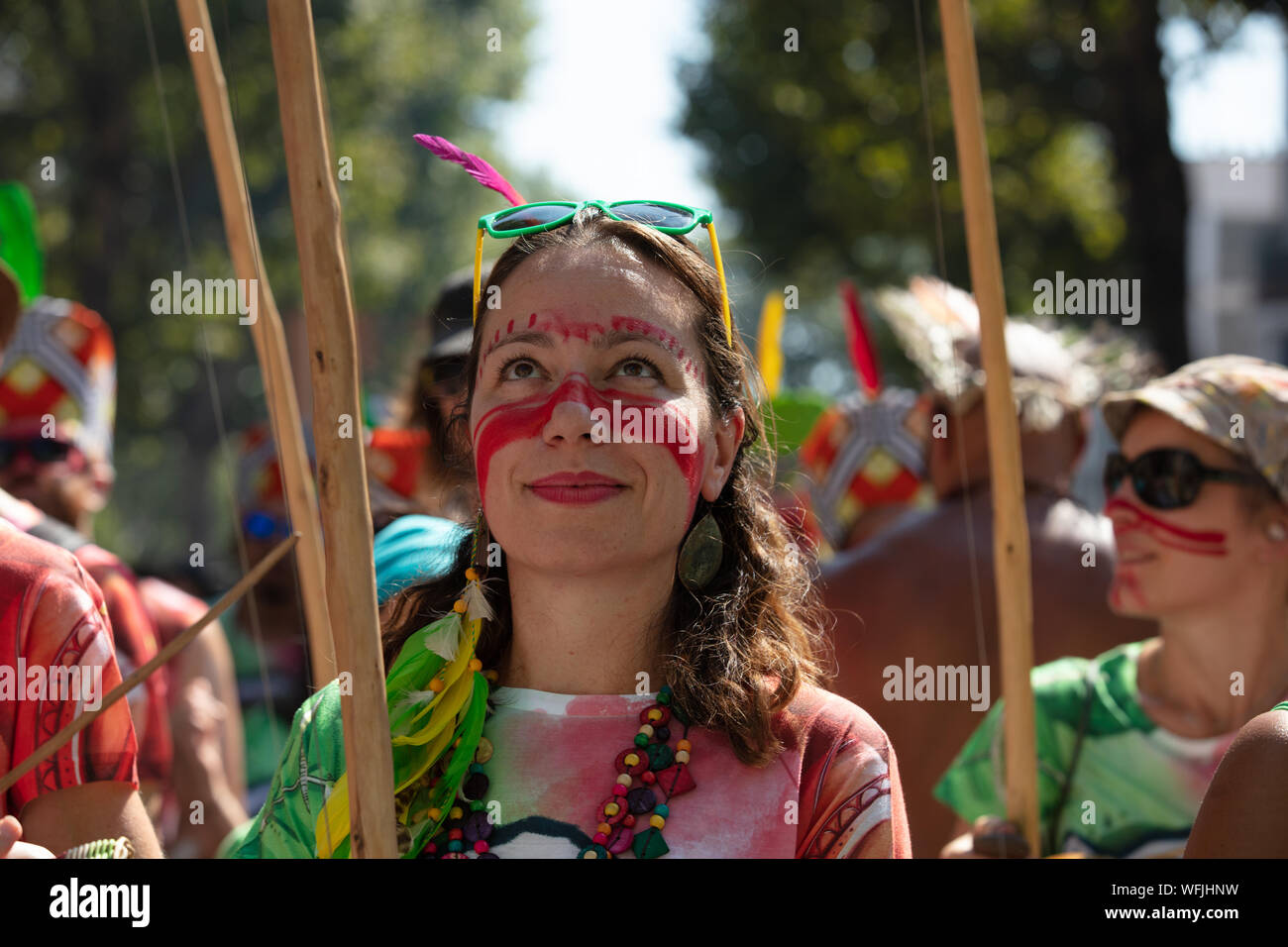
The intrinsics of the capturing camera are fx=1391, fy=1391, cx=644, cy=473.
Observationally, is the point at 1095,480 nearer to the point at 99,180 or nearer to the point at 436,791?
the point at 436,791

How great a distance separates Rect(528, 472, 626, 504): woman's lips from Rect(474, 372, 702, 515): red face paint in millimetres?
66

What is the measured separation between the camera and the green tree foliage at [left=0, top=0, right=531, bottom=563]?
51.6 ft

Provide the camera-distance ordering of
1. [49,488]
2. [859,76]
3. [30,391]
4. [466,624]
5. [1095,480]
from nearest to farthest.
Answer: [466,624]
[1095,480]
[49,488]
[30,391]
[859,76]

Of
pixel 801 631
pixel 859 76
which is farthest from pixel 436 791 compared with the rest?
pixel 859 76

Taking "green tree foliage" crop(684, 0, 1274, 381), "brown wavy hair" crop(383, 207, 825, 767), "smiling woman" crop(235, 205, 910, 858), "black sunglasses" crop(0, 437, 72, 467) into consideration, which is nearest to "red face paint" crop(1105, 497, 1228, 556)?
"brown wavy hair" crop(383, 207, 825, 767)

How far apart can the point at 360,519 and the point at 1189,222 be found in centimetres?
913

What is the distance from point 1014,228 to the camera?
13531mm

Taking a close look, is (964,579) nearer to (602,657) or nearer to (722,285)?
(722,285)

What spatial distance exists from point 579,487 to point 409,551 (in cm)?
95

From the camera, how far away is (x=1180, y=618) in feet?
9.70

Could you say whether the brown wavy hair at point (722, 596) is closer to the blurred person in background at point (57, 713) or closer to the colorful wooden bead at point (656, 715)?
the colorful wooden bead at point (656, 715)

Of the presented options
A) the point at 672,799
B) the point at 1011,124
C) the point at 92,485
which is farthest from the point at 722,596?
the point at 1011,124

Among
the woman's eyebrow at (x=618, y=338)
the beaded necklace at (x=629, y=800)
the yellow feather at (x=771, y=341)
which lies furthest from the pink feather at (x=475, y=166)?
the yellow feather at (x=771, y=341)

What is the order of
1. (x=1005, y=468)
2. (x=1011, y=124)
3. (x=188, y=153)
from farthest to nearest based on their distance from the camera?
(x=188, y=153)
(x=1011, y=124)
(x=1005, y=468)
